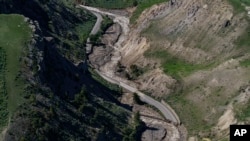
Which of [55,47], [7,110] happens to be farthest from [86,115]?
[55,47]

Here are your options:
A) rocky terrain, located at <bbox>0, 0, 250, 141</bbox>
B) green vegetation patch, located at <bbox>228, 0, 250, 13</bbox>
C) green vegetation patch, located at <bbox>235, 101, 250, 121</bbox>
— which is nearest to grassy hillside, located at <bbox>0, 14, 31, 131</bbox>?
rocky terrain, located at <bbox>0, 0, 250, 141</bbox>

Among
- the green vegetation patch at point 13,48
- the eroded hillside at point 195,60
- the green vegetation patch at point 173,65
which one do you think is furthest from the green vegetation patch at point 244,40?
the green vegetation patch at point 13,48

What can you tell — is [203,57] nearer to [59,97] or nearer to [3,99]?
[59,97]

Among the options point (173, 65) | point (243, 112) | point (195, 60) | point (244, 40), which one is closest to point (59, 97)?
point (243, 112)

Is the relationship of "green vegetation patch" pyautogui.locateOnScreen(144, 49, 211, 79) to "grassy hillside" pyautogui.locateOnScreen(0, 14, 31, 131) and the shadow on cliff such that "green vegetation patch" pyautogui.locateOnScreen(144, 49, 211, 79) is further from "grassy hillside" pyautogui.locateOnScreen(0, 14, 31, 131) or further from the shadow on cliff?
"grassy hillside" pyautogui.locateOnScreen(0, 14, 31, 131)

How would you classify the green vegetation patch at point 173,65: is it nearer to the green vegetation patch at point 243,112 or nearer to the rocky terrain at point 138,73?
the rocky terrain at point 138,73

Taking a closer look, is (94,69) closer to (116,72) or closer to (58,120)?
(116,72)
